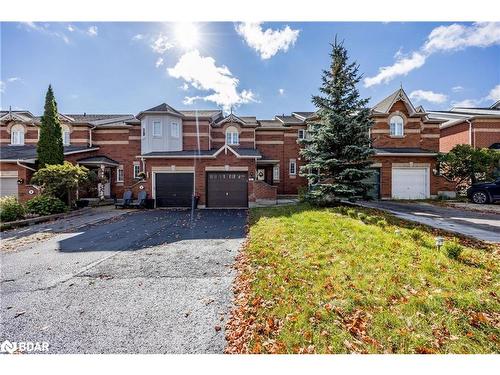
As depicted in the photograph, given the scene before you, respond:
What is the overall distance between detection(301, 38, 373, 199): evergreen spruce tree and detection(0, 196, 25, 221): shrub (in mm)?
14175

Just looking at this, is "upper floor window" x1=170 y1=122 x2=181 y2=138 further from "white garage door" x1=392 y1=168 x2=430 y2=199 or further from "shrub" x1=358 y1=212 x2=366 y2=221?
"white garage door" x1=392 y1=168 x2=430 y2=199

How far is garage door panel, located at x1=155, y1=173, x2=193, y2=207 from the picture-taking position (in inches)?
633

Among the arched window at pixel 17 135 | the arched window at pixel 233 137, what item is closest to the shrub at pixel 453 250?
the arched window at pixel 233 137

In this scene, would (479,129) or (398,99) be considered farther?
(479,129)

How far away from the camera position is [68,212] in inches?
517

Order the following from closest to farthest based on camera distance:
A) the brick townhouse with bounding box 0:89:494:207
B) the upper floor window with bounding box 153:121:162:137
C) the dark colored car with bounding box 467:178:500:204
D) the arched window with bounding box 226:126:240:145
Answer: the dark colored car with bounding box 467:178:500:204, the brick townhouse with bounding box 0:89:494:207, the upper floor window with bounding box 153:121:162:137, the arched window with bounding box 226:126:240:145

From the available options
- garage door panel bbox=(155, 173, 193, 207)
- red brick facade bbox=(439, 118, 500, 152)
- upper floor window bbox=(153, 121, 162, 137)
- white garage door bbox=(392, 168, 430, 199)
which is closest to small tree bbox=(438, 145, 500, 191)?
white garage door bbox=(392, 168, 430, 199)

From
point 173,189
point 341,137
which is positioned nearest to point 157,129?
point 173,189

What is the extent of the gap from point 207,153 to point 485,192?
1797cm

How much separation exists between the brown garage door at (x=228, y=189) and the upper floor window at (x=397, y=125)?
1371 cm

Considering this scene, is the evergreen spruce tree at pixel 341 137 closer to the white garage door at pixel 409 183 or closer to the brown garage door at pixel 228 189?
the brown garage door at pixel 228 189

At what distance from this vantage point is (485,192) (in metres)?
13.7

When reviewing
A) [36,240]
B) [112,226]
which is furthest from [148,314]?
[112,226]

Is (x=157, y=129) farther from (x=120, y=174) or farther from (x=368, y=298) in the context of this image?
(x=368, y=298)
